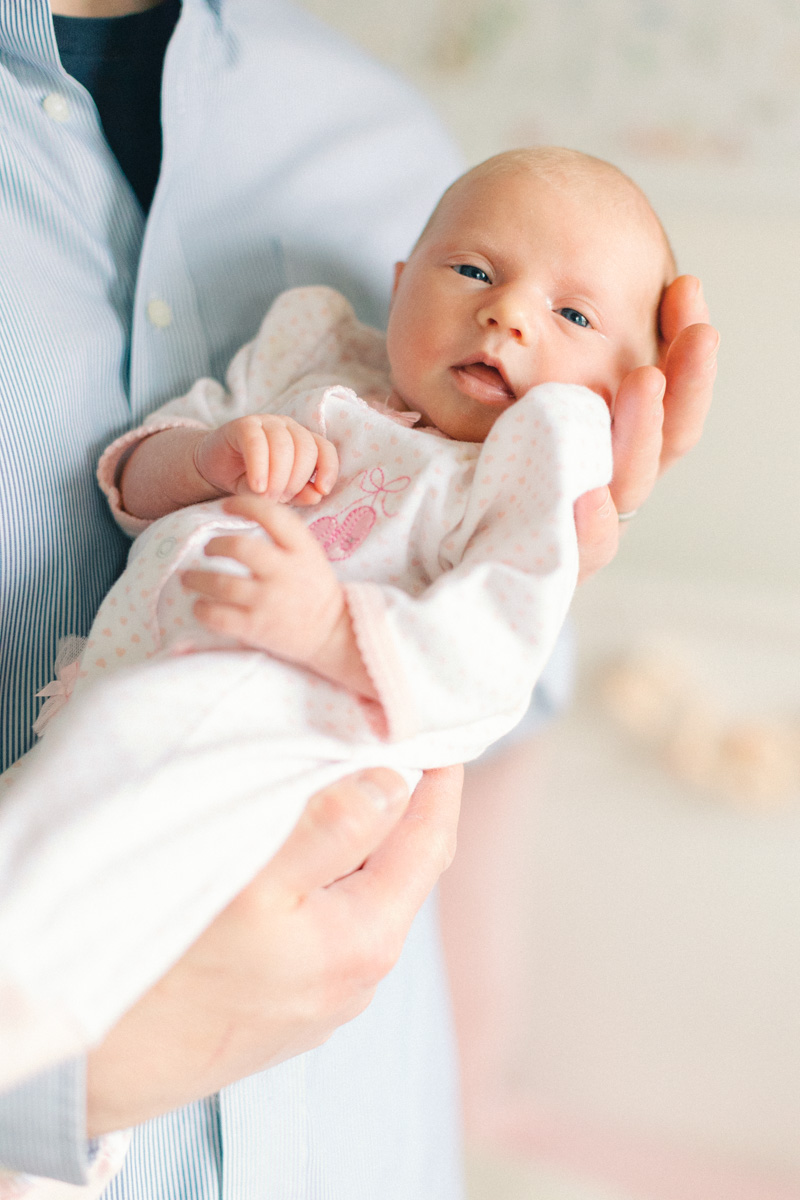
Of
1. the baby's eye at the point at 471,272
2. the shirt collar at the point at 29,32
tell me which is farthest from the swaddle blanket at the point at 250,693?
the shirt collar at the point at 29,32

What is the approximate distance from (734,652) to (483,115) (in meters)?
1.28

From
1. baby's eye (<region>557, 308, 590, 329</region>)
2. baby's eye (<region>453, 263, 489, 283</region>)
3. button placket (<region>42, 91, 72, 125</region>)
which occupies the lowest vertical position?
baby's eye (<region>557, 308, 590, 329</region>)

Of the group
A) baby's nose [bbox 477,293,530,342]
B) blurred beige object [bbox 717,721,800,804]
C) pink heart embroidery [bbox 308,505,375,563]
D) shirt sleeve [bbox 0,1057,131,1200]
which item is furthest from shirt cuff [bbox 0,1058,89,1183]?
blurred beige object [bbox 717,721,800,804]

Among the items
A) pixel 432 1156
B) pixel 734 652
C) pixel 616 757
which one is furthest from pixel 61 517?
pixel 734 652

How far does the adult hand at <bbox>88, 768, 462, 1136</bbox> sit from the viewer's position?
54 cm

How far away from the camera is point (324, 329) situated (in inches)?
33.4

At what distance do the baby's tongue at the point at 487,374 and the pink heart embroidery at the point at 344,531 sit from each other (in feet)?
0.53

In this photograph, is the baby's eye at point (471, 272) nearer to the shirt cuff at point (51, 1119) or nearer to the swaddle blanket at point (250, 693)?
the swaddle blanket at point (250, 693)

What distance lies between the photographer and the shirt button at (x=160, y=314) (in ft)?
2.60

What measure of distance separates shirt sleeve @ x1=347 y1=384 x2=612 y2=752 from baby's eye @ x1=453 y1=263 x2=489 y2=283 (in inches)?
6.3

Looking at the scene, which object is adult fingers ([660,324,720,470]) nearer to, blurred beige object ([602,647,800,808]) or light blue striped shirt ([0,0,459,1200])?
light blue striped shirt ([0,0,459,1200])

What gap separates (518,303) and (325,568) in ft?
1.00

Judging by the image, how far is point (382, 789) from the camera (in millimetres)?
601

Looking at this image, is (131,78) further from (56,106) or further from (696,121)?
(696,121)
